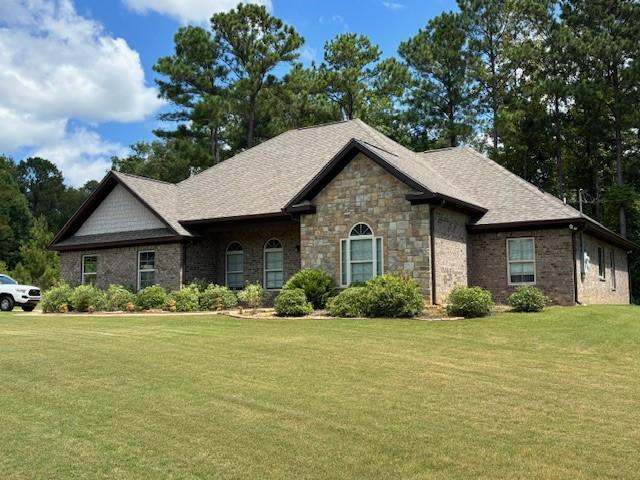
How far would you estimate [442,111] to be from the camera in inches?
1788

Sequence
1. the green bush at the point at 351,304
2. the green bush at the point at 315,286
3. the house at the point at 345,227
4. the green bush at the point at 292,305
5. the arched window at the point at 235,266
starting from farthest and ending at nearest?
the arched window at the point at 235,266 → the house at the point at 345,227 → the green bush at the point at 315,286 → the green bush at the point at 292,305 → the green bush at the point at 351,304

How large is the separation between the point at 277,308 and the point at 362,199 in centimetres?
461

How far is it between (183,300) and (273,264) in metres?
4.11

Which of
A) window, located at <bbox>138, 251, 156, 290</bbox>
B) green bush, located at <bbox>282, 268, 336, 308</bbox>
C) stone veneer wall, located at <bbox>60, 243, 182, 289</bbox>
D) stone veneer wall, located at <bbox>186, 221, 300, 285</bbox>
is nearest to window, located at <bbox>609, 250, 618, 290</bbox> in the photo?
stone veneer wall, located at <bbox>186, 221, 300, 285</bbox>

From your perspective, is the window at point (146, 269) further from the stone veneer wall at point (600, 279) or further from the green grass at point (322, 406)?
the stone veneer wall at point (600, 279)

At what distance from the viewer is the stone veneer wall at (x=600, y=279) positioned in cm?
2373

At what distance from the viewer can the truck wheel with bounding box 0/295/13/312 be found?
26750 mm

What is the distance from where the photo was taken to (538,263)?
22531 millimetres

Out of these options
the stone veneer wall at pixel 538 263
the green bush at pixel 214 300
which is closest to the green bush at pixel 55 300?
the green bush at pixel 214 300

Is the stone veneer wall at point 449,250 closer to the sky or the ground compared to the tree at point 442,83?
closer to the ground

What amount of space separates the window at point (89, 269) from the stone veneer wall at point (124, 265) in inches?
6.3

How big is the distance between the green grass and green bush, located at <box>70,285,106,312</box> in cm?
1074

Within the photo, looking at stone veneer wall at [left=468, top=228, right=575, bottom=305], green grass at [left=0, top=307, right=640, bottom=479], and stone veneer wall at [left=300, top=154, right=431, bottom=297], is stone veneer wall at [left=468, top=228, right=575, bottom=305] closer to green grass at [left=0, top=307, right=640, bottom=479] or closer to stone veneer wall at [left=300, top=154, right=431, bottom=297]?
stone veneer wall at [left=300, top=154, right=431, bottom=297]

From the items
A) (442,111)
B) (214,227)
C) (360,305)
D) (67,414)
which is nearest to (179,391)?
(67,414)
